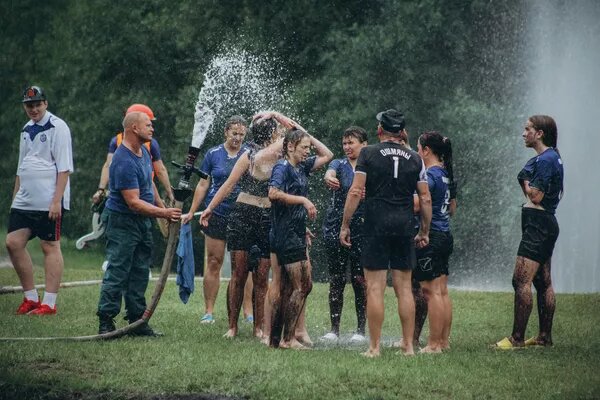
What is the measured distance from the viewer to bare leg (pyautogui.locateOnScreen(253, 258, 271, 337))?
11.8 m

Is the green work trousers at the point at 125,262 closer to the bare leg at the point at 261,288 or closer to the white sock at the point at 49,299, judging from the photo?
the bare leg at the point at 261,288

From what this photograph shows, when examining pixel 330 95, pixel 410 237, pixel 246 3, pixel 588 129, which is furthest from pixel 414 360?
pixel 246 3

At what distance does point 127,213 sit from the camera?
11.4m

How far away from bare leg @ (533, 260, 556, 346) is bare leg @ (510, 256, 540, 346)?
0.18 meters

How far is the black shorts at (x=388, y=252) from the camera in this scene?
415 inches

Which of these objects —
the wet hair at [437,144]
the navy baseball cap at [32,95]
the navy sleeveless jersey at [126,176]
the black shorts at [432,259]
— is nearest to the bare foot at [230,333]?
the navy sleeveless jersey at [126,176]

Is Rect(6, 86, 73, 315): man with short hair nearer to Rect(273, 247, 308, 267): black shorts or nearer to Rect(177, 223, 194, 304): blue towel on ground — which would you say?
Rect(177, 223, 194, 304): blue towel on ground

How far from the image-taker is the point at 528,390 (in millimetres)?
9094

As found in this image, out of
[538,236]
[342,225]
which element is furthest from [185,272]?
[538,236]

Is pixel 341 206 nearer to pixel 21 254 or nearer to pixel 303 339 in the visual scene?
pixel 303 339

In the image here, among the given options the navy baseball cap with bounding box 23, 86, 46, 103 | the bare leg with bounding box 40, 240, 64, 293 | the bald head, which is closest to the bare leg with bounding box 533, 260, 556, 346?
the bald head

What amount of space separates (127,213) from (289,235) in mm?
1694

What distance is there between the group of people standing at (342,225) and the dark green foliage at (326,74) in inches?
559

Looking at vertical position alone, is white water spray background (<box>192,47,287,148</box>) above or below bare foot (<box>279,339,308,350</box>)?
above
